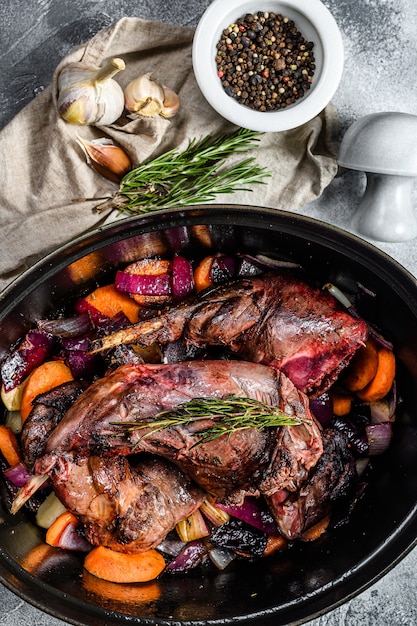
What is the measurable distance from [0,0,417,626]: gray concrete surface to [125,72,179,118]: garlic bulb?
1.34 feet

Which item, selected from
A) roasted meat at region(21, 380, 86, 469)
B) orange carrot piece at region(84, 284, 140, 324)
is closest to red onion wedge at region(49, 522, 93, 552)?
roasted meat at region(21, 380, 86, 469)

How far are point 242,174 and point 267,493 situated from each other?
4.61 ft

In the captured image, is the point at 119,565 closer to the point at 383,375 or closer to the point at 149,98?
the point at 383,375

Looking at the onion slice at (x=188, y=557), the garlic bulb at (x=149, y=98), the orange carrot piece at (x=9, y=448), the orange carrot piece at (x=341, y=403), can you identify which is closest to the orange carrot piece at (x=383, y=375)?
Answer: the orange carrot piece at (x=341, y=403)

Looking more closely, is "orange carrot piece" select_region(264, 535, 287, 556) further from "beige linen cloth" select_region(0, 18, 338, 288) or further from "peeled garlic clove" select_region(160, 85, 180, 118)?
"peeled garlic clove" select_region(160, 85, 180, 118)

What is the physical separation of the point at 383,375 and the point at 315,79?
51.7 inches

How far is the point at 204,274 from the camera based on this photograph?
2699mm

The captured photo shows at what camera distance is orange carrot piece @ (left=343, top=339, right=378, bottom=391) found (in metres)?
2.63

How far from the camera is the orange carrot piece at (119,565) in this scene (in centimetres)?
253

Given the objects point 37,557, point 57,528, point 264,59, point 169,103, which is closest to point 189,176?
point 169,103

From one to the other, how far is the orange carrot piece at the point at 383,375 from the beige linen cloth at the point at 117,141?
2.68 feet

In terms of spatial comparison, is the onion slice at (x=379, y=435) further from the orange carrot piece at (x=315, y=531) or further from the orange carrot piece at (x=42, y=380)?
the orange carrot piece at (x=42, y=380)

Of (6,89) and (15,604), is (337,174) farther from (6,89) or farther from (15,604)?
(15,604)

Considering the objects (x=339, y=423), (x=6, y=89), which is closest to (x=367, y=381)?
(x=339, y=423)
